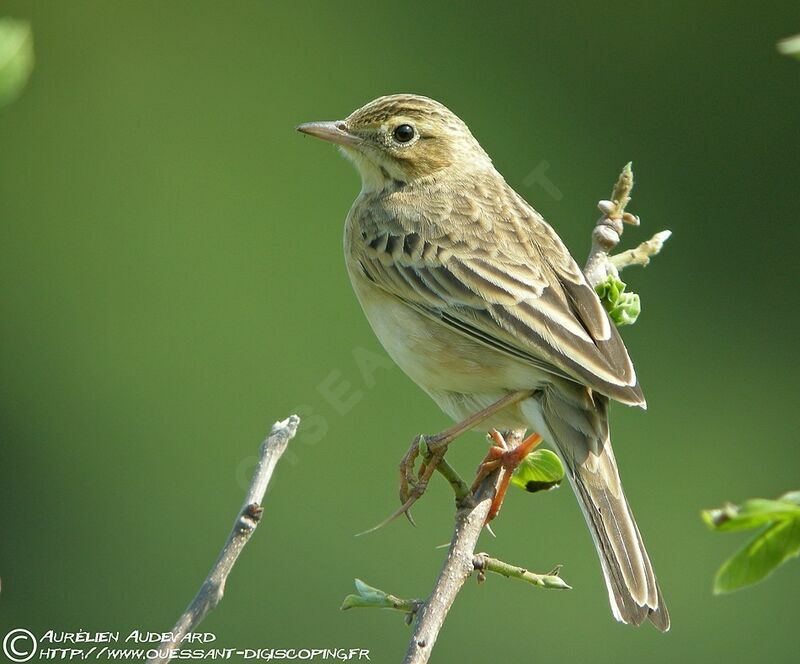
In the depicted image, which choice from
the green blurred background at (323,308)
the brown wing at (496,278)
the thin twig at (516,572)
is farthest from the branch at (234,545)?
the green blurred background at (323,308)

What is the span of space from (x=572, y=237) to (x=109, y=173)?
2.89 meters

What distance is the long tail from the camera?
3.82 m

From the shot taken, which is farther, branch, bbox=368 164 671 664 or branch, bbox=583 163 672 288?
branch, bbox=583 163 672 288

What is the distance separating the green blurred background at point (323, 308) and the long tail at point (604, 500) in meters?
2.06

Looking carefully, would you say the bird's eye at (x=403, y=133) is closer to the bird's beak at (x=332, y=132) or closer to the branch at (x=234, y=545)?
the bird's beak at (x=332, y=132)

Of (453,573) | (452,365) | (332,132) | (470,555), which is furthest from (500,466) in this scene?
(332,132)

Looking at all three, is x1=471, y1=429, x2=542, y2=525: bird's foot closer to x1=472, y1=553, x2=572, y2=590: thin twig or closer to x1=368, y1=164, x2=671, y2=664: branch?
x1=368, y1=164, x2=671, y2=664: branch

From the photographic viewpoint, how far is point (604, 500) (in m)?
4.16

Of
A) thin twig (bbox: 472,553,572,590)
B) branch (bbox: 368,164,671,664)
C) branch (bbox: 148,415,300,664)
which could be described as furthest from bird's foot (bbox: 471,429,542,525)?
branch (bbox: 148,415,300,664)

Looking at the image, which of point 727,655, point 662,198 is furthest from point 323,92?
point 727,655

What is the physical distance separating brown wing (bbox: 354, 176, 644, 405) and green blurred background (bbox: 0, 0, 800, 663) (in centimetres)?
138

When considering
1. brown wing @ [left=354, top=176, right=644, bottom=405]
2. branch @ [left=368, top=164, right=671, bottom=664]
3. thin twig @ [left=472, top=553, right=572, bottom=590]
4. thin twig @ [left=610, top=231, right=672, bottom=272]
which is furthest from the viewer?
thin twig @ [left=610, top=231, right=672, bottom=272]

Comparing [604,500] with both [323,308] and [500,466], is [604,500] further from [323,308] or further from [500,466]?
[323,308]

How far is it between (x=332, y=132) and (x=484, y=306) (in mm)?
1299
